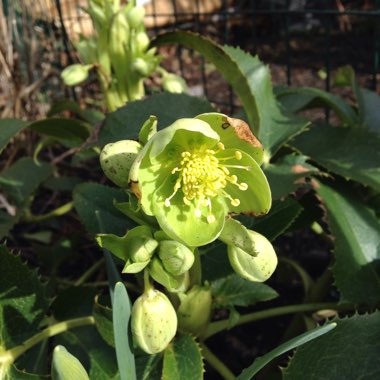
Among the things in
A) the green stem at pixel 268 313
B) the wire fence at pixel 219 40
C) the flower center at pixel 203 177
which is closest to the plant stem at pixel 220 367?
the green stem at pixel 268 313

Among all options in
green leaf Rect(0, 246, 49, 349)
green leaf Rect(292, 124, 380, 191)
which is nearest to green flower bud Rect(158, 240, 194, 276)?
green leaf Rect(0, 246, 49, 349)

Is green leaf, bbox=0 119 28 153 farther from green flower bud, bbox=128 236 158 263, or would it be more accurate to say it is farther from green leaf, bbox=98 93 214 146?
green flower bud, bbox=128 236 158 263

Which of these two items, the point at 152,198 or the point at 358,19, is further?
the point at 358,19

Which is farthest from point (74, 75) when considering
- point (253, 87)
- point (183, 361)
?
point (183, 361)

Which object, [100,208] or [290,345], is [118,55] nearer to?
[100,208]

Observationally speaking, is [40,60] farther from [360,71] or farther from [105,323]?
[360,71]

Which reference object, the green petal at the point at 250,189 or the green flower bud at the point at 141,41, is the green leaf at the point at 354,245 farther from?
the green flower bud at the point at 141,41

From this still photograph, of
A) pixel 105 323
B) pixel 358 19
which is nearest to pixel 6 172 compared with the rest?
pixel 105 323
